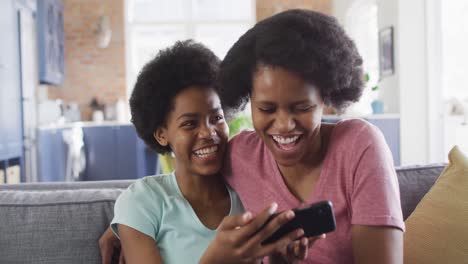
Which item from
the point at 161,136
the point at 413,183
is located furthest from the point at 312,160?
the point at 413,183

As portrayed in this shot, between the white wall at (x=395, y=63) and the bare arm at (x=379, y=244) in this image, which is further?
the white wall at (x=395, y=63)

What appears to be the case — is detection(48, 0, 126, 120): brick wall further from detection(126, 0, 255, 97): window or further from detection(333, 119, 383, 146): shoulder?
detection(333, 119, 383, 146): shoulder

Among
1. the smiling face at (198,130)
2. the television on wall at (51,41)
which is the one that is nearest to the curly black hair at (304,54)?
the smiling face at (198,130)

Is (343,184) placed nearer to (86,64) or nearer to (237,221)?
(237,221)

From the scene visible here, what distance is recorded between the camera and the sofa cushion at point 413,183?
154cm

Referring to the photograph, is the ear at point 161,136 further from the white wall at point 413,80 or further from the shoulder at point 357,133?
the white wall at point 413,80

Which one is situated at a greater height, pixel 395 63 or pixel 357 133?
pixel 395 63

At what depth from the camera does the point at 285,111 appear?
1.05 meters

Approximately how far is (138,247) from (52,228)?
0.32 m

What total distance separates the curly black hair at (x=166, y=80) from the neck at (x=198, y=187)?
0.15 meters

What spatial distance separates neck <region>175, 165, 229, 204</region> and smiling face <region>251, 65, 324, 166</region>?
0.97 ft

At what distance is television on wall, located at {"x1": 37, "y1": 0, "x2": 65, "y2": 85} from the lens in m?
5.75

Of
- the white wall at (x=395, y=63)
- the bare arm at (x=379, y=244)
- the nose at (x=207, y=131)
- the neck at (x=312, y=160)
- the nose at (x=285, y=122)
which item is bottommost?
the bare arm at (x=379, y=244)

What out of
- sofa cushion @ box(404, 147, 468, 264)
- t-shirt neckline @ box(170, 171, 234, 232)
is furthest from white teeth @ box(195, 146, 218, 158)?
sofa cushion @ box(404, 147, 468, 264)
